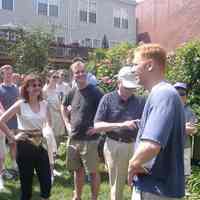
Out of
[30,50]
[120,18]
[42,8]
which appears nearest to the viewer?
Answer: [30,50]

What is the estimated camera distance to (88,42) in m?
32.7

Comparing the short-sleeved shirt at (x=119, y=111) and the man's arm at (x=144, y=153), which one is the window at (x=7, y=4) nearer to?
the short-sleeved shirt at (x=119, y=111)

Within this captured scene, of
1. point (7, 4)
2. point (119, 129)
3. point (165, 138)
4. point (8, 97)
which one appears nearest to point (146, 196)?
point (165, 138)

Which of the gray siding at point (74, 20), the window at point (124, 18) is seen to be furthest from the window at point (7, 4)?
the window at point (124, 18)

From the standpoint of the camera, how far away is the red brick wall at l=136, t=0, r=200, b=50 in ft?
110

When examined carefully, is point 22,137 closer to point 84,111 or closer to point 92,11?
point 84,111

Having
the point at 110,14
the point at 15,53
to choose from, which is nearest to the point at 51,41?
the point at 15,53

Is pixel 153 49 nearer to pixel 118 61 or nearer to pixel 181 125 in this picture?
pixel 181 125

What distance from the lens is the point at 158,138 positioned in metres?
2.88

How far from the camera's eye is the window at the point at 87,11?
3219 centimetres

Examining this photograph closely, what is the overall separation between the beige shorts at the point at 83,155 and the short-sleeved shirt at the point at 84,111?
83mm

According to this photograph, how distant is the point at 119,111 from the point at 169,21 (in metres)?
31.9

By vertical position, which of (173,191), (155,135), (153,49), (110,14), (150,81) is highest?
(110,14)

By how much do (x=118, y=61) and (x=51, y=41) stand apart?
44.3ft
